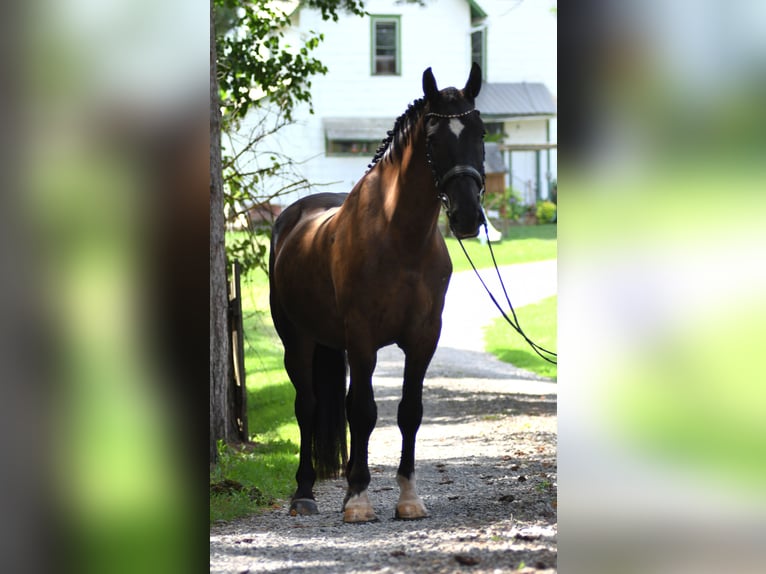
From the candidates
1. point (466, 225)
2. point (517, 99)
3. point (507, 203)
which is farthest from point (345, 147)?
point (466, 225)

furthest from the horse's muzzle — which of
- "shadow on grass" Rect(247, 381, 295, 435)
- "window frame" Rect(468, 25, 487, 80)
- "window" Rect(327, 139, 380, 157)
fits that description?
"shadow on grass" Rect(247, 381, 295, 435)

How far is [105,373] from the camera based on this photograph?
3.06 meters

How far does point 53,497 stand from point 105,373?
41 cm

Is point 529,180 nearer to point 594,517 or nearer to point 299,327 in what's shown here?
point 299,327

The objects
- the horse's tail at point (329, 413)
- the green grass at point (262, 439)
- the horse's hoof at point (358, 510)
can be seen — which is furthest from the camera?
the horse's tail at point (329, 413)

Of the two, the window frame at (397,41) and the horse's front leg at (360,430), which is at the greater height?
the window frame at (397,41)

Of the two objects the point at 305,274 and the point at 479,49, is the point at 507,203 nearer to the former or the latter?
the point at 479,49

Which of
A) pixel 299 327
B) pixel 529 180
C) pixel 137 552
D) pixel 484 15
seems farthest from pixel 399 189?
pixel 529 180

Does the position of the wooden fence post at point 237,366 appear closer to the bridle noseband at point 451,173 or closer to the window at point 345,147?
the window at point 345,147

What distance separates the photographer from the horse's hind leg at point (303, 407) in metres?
4.78

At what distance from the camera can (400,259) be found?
425 centimetres

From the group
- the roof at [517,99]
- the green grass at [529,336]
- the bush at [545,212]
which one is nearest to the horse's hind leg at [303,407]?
the roof at [517,99]

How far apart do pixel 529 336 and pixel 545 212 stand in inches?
55.5

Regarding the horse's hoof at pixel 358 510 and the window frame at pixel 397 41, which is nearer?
the horse's hoof at pixel 358 510
